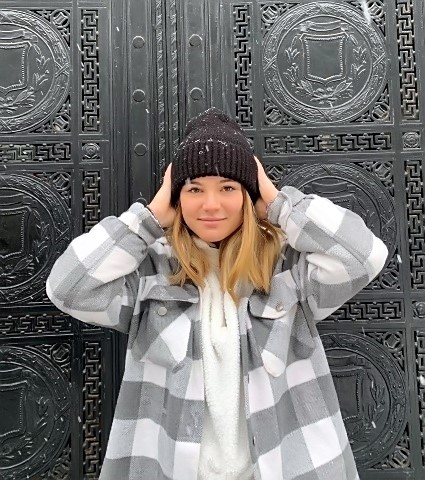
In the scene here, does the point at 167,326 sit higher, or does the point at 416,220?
the point at 416,220

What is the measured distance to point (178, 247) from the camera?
1163mm

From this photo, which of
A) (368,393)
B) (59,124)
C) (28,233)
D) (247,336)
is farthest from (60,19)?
(368,393)

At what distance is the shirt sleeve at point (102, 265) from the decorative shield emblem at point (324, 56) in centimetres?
85

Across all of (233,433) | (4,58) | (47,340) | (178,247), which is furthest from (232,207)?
(4,58)

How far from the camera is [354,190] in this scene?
5.29 feet

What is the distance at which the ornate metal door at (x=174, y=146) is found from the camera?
5.19 ft

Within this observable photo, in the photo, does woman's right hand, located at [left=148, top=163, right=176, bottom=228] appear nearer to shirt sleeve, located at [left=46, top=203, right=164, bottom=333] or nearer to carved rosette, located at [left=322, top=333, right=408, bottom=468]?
shirt sleeve, located at [left=46, top=203, right=164, bottom=333]

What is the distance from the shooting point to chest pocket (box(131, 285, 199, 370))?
110 cm

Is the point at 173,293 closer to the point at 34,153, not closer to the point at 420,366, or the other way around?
the point at 34,153

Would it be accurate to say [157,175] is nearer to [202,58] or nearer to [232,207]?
[202,58]

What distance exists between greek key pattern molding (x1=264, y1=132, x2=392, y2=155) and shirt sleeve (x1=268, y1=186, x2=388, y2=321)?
50 centimetres

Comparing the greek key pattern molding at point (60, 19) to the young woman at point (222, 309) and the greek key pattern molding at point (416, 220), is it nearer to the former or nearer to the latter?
the young woman at point (222, 309)

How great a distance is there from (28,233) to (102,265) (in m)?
0.63

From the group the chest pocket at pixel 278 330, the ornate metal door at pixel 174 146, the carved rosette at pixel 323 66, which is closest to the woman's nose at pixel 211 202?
the chest pocket at pixel 278 330
